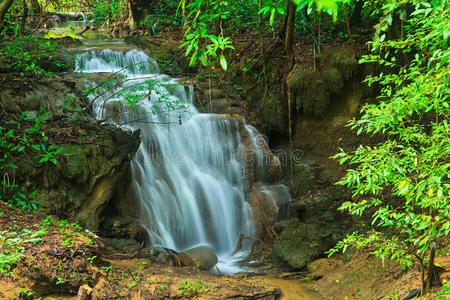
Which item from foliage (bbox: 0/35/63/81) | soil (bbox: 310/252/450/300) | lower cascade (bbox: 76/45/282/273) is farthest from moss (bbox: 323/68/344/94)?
foliage (bbox: 0/35/63/81)

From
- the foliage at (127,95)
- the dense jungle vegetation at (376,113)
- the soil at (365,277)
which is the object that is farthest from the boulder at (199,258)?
the foliage at (127,95)

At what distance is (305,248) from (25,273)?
4.76 meters

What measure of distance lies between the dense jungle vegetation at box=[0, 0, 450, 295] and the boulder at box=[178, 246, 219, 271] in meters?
2.36

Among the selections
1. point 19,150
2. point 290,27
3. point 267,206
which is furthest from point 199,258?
point 290,27

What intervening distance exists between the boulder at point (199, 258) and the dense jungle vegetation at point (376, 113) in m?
2.36

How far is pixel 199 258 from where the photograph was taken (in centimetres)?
626

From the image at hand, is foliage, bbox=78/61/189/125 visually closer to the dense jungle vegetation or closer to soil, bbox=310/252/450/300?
the dense jungle vegetation

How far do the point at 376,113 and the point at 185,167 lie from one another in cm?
515

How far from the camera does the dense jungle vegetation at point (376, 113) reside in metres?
3.04

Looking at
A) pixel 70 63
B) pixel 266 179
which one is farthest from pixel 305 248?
pixel 70 63

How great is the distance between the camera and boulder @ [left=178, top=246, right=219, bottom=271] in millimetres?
6023

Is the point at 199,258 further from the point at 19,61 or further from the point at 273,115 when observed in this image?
the point at 19,61

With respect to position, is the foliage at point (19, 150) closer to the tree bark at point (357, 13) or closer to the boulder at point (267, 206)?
the boulder at point (267, 206)

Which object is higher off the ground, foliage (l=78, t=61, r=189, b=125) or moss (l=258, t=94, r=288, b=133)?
foliage (l=78, t=61, r=189, b=125)
